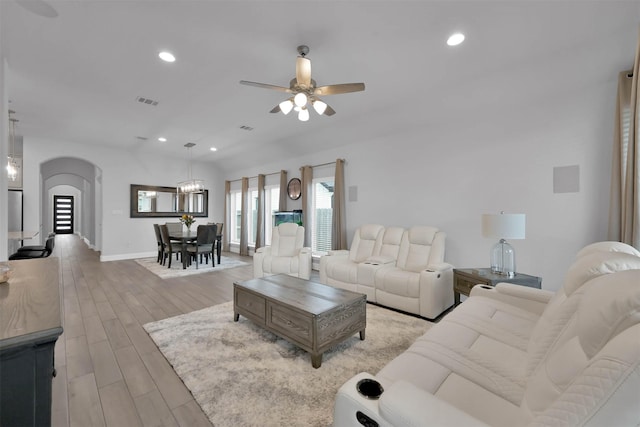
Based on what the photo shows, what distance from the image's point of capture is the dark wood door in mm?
14188

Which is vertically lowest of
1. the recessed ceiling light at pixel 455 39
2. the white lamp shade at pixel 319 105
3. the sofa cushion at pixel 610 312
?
the sofa cushion at pixel 610 312

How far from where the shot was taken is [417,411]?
0.80m

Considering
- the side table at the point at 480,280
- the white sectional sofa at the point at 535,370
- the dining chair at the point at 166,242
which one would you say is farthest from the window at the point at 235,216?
the white sectional sofa at the point at 535,370

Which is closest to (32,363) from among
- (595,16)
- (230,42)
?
(230,42)

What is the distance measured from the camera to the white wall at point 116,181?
5.89 m

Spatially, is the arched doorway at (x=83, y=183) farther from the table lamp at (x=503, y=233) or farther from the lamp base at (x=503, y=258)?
the lamp base at (x=503, y=258)

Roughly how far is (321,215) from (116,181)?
225 inches

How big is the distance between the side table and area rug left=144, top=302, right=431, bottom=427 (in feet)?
1.90

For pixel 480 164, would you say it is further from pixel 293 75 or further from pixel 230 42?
pixel 230 42

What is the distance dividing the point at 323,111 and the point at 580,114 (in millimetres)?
2888

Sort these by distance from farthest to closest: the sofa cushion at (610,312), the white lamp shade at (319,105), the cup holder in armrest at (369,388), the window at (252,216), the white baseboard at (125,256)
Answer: the window at (252,216) < the white baseboard at (125,256) < the white lamp shade at (319,105) < the cup holder in armrest at (369,388) < the sofa cushion at (610,312)

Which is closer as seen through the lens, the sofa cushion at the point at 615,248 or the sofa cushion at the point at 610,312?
the sofa cushion at the point at 610,312

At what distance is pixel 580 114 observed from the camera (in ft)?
9.57

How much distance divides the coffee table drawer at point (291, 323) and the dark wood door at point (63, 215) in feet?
58.9
